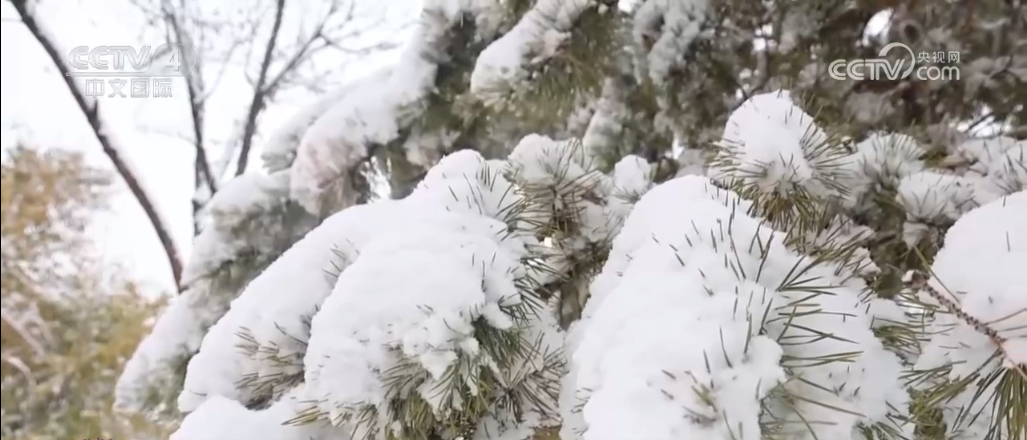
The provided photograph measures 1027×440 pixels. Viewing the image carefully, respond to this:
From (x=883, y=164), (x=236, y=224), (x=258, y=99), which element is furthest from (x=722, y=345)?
(x=258, y=99)

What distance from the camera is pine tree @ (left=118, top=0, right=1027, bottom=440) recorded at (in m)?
0.26

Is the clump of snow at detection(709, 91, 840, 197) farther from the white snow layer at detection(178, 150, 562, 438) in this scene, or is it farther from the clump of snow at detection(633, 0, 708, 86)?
the clump of snow at detection(633, 0, 708, 86)

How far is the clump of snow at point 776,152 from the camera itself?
1.36 ft

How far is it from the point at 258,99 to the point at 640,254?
5.90ft

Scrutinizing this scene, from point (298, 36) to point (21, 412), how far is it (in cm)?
189

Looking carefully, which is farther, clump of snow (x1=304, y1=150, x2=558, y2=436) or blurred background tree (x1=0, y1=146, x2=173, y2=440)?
blurred background tree (x1=0, y1=146, x2=173, y2=440)

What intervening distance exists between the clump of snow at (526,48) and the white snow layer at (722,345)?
384mm

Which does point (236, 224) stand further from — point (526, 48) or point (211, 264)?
point (526, 48)

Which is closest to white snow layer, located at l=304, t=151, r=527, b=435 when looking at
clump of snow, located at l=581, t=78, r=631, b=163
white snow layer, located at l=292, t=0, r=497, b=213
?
white snow layer, located at l=292, t=0, r=497, b=213

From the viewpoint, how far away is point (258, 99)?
1.88m

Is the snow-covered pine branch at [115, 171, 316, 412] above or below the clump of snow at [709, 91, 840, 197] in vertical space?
below

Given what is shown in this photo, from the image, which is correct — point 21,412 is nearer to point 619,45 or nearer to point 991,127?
point 619,45

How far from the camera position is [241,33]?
68.4 inches

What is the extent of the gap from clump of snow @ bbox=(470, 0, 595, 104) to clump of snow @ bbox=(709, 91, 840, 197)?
0.27 metres
